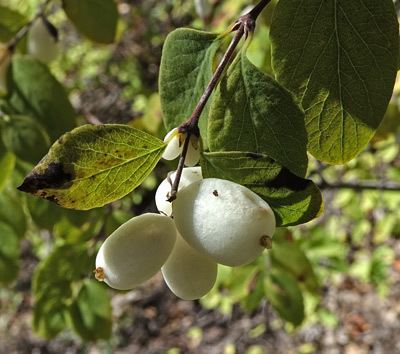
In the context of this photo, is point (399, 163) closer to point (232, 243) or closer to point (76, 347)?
point (76, 347)

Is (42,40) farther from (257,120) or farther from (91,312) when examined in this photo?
(257,120)

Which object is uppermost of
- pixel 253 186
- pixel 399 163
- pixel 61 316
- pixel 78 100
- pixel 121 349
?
pixel 253 186

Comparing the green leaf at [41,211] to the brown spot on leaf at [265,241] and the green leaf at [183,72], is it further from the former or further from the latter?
the brown spot on leaf at [265,241]

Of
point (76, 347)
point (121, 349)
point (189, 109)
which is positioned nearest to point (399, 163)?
point (121, 349)

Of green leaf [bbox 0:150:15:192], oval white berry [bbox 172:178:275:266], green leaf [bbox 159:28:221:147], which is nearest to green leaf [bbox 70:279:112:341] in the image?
green leaf [bbox 0:150:15:192]

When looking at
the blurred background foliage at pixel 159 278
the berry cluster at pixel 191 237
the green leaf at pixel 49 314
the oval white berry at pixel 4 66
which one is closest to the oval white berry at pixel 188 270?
the berry cluster at pixel 191 237

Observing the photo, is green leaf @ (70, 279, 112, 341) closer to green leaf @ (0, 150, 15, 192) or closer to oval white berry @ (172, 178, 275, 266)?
green leaf @ (0, 150, 15, 192)

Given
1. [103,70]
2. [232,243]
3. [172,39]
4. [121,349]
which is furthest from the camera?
[103,70]
